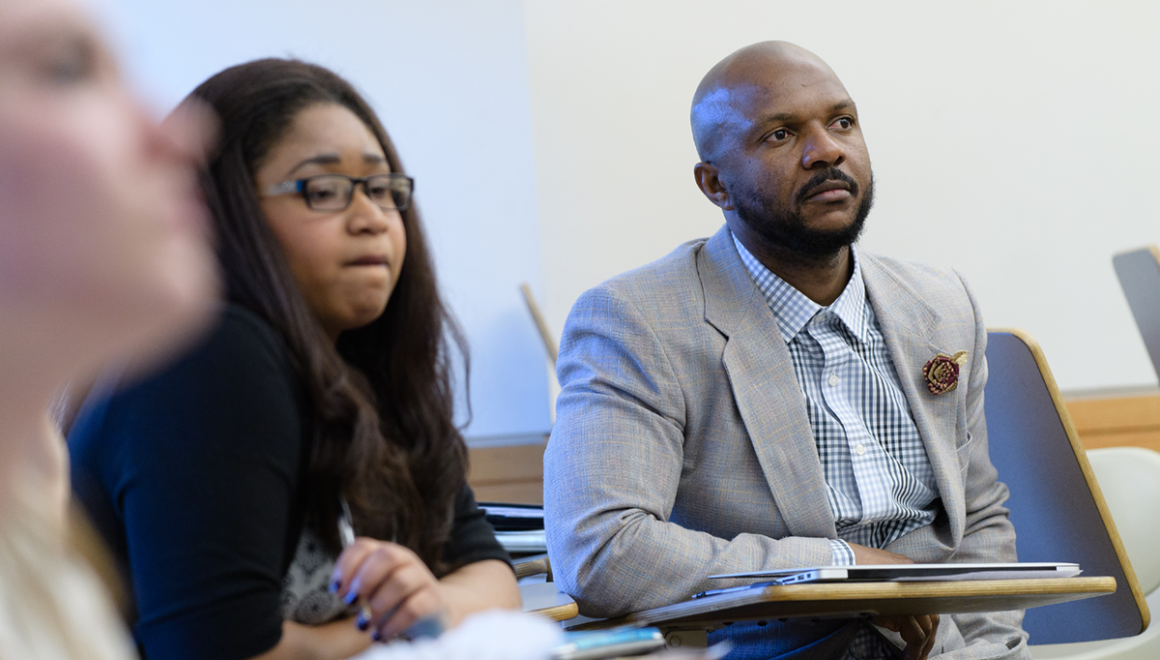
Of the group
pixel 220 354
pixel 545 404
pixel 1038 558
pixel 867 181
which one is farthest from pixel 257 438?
pixel 545 404

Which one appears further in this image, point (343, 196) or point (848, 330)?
point (848, 330)

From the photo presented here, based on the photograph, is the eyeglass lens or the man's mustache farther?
the man's mustache

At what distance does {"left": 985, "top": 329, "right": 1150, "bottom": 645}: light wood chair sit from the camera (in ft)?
6.59

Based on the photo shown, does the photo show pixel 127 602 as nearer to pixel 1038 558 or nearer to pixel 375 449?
pixel 375 449

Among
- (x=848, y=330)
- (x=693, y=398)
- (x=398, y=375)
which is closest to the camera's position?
(x=398, y=375)

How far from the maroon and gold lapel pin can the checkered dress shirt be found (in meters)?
0.06

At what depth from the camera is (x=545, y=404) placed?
158 inches

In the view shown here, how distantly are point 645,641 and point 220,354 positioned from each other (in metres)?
0.46

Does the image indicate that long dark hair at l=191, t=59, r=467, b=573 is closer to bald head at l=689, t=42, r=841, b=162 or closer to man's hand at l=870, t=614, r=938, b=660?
man's hand at l=870, t=614, r=938, b=660

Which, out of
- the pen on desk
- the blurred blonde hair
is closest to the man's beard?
the pen on desk

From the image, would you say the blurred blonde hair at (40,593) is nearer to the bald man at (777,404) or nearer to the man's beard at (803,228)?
the bald man at (777,404)

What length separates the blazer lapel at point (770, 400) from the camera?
179 centimetres

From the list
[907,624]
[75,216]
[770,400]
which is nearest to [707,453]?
[770,400]

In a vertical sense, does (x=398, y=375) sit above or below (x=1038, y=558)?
above
